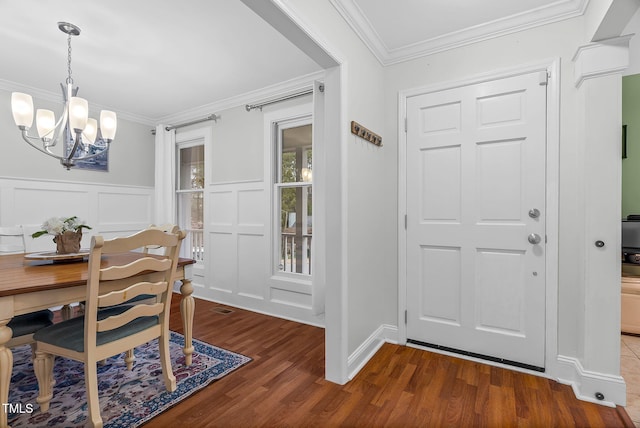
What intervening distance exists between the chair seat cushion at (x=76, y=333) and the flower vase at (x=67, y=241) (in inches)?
27.0

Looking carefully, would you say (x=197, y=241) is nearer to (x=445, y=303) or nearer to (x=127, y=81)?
(x=127, y=81)

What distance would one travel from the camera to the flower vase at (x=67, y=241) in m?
2.20

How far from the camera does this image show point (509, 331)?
2.22 meters

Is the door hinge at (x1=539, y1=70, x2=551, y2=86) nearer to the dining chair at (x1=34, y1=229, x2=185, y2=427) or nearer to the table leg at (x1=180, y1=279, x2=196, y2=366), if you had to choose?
the dining chair at (x1=34, y1=229, x2=185, y2=427)

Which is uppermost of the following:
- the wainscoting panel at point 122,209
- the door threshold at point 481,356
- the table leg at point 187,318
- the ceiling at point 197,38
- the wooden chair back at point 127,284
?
the ceiling at point 197,38

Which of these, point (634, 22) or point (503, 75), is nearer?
point (503, 75)

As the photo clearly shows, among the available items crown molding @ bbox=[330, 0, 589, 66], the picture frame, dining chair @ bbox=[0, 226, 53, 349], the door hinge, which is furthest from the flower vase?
the door hinge

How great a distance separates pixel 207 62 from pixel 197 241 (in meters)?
2.44

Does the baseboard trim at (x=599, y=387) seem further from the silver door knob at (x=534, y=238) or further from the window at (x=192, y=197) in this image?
the window at (x=192, y=197)

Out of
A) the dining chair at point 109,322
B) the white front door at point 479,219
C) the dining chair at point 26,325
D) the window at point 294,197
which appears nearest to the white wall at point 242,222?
the window at point 294,197

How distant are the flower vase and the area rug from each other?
2.77ft

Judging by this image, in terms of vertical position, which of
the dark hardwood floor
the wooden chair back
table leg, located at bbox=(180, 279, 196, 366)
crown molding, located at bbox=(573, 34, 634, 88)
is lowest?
the dark hardwood floor

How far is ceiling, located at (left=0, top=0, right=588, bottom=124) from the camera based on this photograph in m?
2.04

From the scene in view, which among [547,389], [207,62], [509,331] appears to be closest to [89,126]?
[207,62]
